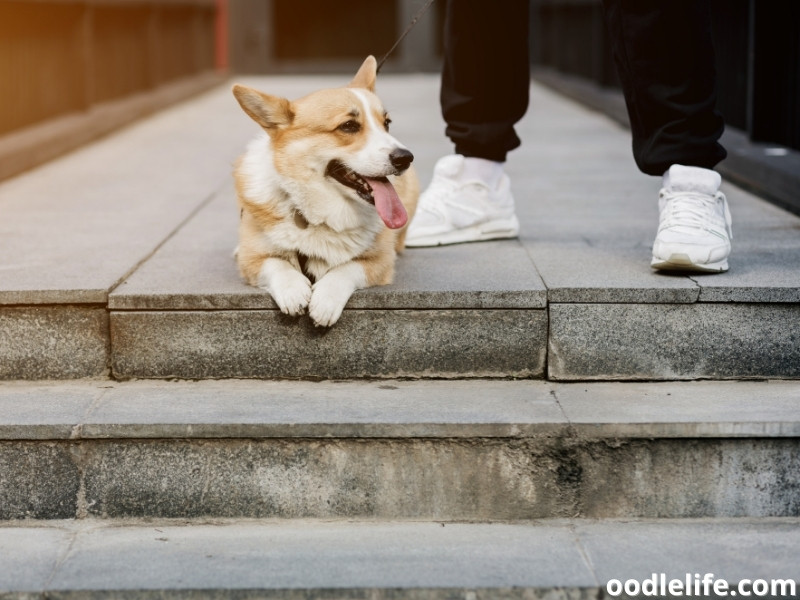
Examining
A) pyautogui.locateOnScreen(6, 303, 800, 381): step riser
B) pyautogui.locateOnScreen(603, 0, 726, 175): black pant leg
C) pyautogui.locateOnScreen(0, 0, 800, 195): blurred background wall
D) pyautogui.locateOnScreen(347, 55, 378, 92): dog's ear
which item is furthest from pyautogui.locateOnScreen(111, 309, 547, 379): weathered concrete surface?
pyautogui.locateOnScreen(0, 0, 800, 195): blurred background wall

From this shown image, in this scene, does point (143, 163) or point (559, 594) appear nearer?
point (559, 594)

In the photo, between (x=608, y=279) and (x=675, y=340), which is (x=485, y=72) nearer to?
(x=608, y=279)

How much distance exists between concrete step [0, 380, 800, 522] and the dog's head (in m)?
0.65

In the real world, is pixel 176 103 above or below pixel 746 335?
below

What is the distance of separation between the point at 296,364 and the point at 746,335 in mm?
1132

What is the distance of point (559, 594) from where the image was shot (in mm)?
2164

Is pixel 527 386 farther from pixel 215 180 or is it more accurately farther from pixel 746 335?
pixel 215 180

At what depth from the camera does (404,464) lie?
8.23 feet

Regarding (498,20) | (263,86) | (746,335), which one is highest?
(498,20)

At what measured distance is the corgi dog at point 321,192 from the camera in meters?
2.87

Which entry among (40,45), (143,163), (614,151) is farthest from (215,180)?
(614,151)

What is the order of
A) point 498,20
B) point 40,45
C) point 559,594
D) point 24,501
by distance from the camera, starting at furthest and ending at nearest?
point 40,45
point 498,20
point 24,501
point 559,594

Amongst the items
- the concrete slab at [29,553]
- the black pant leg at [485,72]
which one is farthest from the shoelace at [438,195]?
the concrete slab at [29,553]

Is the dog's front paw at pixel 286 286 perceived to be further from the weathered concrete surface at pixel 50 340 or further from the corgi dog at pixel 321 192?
the weathered concrete surface at pixel 50 340
